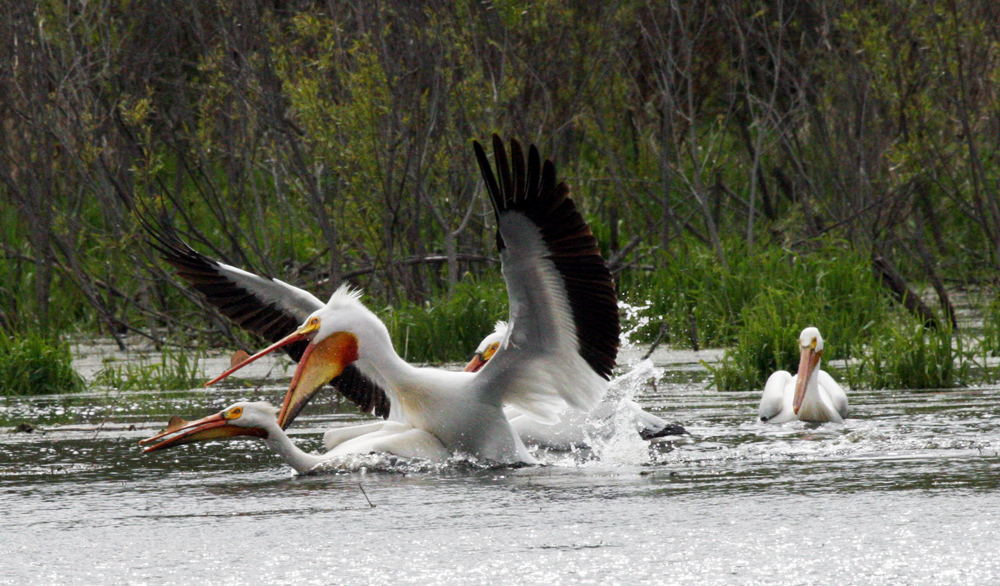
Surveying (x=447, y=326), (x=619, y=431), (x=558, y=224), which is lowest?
(x=619, y=431)

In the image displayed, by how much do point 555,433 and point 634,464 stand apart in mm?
787

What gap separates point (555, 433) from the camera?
6.29m

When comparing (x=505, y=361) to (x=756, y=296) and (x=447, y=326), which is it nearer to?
(x=447, y=326)

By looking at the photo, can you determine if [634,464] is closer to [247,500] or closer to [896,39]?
[247,500]

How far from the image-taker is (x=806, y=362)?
23.4 ft

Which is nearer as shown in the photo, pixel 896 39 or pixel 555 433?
pixel 555 433

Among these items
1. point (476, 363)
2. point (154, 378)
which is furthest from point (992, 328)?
point (154, 378)

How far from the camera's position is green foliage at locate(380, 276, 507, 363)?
9.82m

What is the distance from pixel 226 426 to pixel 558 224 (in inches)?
57.1

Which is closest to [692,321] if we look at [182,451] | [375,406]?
[375,406]

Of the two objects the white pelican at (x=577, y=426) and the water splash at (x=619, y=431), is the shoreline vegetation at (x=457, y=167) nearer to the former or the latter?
the water splash at (x=619, y=431)

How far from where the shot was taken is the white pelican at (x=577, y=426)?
6.18 m

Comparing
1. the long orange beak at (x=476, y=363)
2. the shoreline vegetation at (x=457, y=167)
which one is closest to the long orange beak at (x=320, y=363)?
the long orange beak at (x=476, y=363)

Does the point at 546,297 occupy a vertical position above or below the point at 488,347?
above
